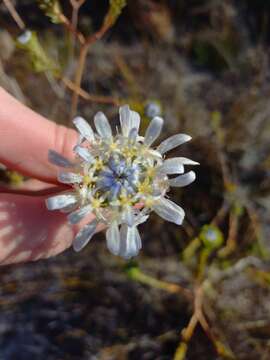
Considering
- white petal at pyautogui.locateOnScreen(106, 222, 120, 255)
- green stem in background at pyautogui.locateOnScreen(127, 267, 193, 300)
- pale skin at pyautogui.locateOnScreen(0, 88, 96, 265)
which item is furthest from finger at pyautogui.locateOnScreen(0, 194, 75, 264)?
green stem in background at pyautogui.locateOnScreen(127, 267, 193, 300)

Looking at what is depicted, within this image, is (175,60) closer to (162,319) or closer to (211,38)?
(211,38)

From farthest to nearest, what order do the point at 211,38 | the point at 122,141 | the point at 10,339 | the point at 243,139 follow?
the point at 211,38 → the point at 243,139 → the point at 10,339 → the point at 122,141

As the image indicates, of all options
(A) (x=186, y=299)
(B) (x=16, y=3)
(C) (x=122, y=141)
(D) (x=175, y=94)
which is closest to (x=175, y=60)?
(D) (x=175, y=94)

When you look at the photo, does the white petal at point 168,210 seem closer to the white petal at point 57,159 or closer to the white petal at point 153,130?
the white petal at point 153,130

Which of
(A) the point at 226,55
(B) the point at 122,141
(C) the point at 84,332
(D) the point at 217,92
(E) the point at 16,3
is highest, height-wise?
(E) the point at 16,3

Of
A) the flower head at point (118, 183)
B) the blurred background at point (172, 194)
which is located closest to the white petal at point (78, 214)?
the flower head at point (118, 183)

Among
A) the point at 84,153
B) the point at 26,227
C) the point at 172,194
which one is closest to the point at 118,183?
the point at 84,153

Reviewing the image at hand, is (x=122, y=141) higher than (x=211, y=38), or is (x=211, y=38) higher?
(x=211, y=38)

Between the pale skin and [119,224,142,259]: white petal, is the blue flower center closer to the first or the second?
[119,224,142,259]: white petal
